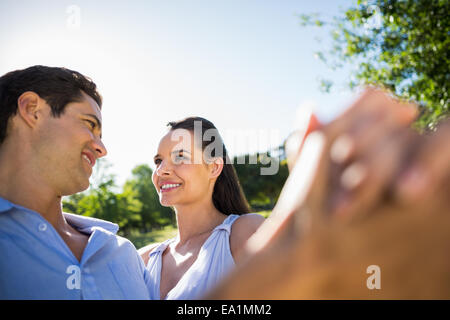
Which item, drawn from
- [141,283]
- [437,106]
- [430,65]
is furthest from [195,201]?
[430,65]

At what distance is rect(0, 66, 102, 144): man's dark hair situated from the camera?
244cm

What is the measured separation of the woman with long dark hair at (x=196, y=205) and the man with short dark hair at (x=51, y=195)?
1.91 ft

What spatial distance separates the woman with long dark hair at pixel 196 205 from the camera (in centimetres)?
285

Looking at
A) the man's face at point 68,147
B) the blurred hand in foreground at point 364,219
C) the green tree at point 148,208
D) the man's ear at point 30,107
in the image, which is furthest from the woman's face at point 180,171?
the green tree at point 148,208

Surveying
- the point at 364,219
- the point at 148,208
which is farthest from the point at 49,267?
the point at 148,208

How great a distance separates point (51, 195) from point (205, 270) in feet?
4.49

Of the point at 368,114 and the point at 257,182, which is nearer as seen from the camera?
the point at 368,114

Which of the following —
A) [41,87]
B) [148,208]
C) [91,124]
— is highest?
[41,87]

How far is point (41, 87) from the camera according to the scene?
8.13 feet

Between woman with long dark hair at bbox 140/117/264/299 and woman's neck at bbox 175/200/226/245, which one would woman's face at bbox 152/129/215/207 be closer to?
woman with long dark hair at bbox 140/117/264/299

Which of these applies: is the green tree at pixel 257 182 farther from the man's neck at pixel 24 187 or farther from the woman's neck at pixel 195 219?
the man's neck at pixel 24 187

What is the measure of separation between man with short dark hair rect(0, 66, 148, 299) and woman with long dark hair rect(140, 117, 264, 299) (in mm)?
581

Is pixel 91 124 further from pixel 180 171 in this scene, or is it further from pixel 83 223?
pixel 180 171
